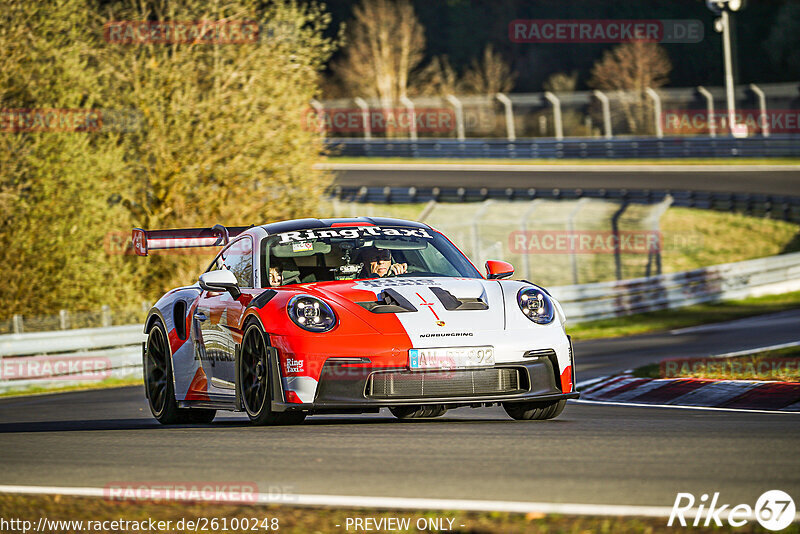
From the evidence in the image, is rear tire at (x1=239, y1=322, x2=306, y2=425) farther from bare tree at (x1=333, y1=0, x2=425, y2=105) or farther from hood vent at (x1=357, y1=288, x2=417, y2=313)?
bare tree at (x1=333, y1=0, x2=425, y2=105)

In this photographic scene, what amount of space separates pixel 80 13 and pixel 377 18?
47.5 meters

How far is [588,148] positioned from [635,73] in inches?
749

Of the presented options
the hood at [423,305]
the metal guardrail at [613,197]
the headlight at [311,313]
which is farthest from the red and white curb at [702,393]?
the metal guardrail at [613,197]

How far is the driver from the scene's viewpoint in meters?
9.05

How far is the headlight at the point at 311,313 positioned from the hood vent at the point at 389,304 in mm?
229

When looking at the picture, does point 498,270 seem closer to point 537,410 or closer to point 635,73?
point 537,410

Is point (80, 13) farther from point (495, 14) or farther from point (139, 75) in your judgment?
point (495, 14)

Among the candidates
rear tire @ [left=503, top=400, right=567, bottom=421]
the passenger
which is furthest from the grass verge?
rear tire @ [left=503, top=400, right=567, bottom=421]

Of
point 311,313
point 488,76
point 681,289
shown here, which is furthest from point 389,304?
point 488,76

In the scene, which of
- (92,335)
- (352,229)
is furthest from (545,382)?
(92,335)

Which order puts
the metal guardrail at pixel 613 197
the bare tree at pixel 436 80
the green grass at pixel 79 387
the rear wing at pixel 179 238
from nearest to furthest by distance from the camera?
the rear wing at pixel 179 238, the green grass at pixel 79 387, the metal guardrail at pixel 613 197, the bare tree at pixel 436 80

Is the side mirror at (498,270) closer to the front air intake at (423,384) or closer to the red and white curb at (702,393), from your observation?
the front air intake at (423,384)

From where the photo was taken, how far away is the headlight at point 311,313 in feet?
26.1

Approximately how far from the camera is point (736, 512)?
4844 millimetres
